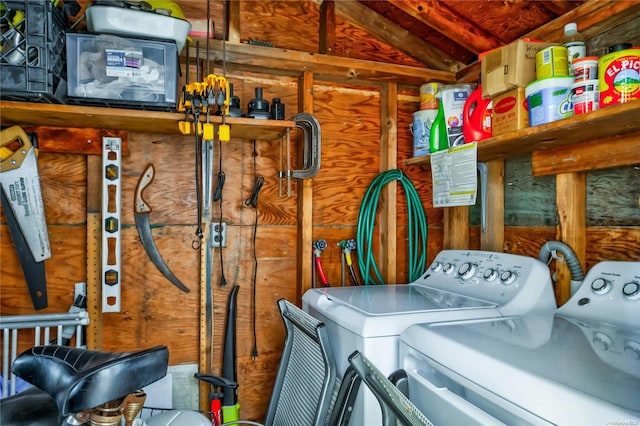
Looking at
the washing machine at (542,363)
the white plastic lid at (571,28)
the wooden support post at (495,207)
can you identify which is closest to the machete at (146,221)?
the washing machine at (542,363)

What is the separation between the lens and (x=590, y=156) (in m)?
1.49

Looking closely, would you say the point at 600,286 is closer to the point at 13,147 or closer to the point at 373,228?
the point at 373,228

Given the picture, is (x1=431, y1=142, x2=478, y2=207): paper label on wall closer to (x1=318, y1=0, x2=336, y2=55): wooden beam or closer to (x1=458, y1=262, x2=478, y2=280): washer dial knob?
(x1=458, y1=262, x2=478, y2=280): washer dial knob

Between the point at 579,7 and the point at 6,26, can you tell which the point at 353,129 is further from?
the point at 6,26

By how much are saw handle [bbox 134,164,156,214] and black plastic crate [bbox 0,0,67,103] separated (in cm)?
51

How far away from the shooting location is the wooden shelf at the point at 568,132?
1.17 metres

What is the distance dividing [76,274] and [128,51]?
3.18ft

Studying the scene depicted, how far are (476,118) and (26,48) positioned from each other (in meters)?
1.68

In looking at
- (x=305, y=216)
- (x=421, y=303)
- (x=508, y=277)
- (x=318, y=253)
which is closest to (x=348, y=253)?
(x=318, y=253)

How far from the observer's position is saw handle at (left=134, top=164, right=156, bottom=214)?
1.85 m

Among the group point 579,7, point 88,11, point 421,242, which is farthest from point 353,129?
point 88,11

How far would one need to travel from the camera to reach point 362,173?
2219 mm

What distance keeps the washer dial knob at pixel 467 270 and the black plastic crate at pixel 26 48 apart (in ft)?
5.53

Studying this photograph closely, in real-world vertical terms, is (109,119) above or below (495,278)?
above
